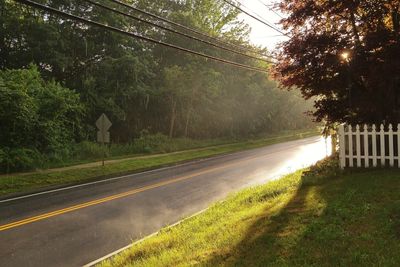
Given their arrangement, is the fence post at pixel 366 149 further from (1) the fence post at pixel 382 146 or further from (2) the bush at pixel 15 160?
(2) the bush at pixel 15 160

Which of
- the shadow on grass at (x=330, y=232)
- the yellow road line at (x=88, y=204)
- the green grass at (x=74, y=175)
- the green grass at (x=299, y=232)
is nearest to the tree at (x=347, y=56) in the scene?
the green grass at (x=299, y=232)

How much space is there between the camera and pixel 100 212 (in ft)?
35.2

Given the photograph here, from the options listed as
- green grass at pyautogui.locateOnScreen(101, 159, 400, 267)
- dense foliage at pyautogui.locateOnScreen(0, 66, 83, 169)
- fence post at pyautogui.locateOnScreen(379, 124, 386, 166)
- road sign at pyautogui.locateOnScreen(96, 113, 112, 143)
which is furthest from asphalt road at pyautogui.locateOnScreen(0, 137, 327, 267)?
fence post at pyautogui.locateOnScreen(379, 124, 386, 166)

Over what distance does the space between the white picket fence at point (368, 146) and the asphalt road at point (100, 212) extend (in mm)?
3896

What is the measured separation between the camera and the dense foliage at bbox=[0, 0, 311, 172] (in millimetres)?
20484

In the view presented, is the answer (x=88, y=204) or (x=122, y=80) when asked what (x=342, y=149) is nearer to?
(x=88, y=204)

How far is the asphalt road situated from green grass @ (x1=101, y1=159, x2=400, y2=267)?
1.21m

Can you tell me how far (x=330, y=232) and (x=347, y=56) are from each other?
6.51 metres

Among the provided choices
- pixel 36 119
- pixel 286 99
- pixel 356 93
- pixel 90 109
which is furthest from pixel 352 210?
pixel 286 99

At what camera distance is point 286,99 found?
1960 inches

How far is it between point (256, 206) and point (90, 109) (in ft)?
66.0

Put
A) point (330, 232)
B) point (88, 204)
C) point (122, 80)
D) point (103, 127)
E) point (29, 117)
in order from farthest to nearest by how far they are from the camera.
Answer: point (122, 80)
point (103, 127)
point (29, 117)
point (88, 204)
point (330, 232)

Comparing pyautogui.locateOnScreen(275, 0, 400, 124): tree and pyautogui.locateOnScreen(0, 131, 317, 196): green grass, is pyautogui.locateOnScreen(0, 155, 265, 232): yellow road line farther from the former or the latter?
pyautogui.locateOnScreen(275, 0, 400, 124): tree

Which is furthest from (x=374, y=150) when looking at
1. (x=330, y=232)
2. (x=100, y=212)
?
(x=100, y=212)
